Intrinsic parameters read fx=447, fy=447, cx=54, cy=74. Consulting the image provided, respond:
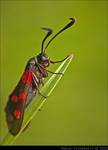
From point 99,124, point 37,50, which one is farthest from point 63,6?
point 99,124

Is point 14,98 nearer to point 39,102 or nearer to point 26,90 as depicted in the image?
point 26,90

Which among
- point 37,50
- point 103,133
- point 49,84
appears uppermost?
point 37,50

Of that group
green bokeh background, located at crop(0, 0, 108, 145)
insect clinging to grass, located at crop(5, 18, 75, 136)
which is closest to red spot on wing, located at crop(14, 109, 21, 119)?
insect clinging to grass, located at crop(5, 18, 75, 136)

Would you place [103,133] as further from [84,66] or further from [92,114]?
[84,66]

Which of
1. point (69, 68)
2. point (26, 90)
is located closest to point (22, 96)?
point (26, 90)

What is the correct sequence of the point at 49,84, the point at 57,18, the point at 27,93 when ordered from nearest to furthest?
the point at 49,84 → the point at 27,93 → the point at 57,18

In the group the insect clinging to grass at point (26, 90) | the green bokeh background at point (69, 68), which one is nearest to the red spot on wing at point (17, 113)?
the insect clinging to grass at point (26, 90)

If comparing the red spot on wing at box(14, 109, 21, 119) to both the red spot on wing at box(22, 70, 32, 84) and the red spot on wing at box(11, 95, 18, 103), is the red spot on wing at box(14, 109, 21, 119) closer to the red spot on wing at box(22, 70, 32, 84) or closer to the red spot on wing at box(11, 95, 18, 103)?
the red spot on wing at box(11, 95, 18, 103)
